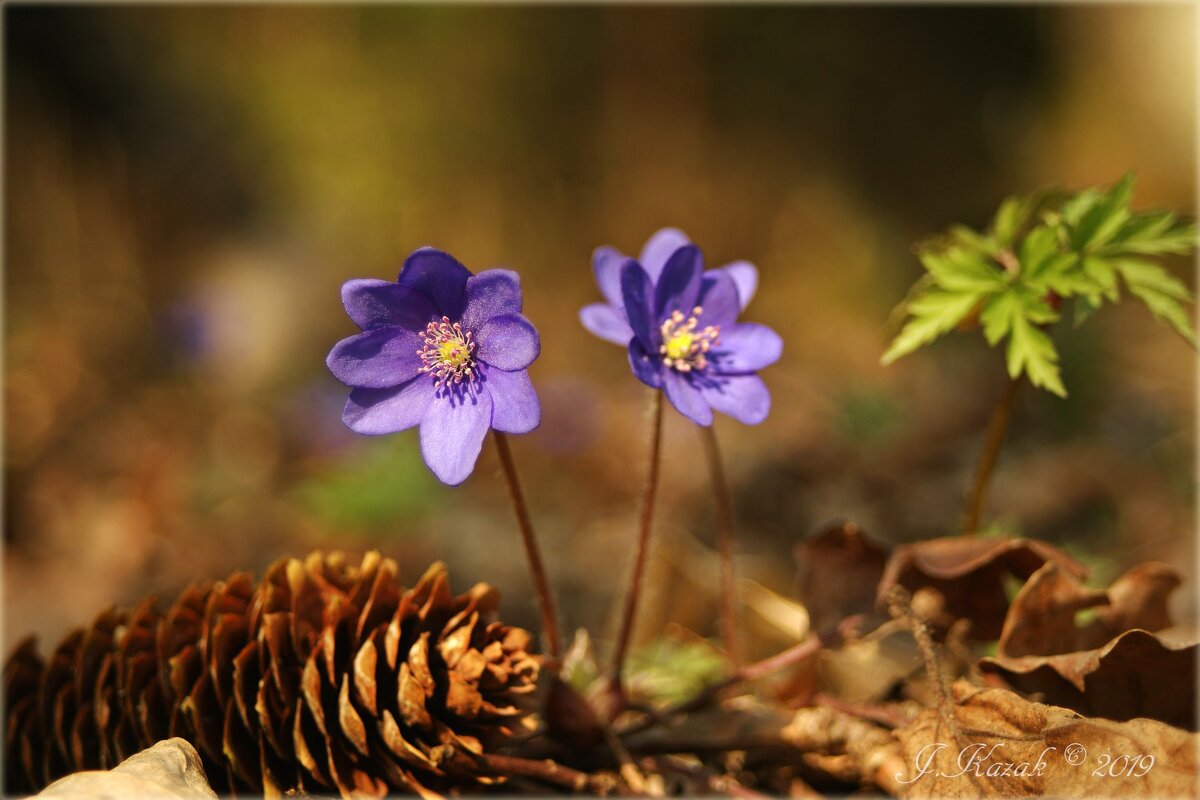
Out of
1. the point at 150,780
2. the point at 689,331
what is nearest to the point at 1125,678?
the point at 689,331

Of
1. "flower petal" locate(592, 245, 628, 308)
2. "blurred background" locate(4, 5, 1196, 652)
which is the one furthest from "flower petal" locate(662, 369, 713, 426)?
"blurred background" locate(4, 5, 1196, 652)

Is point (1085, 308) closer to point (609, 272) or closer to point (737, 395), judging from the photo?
point (737, 395)

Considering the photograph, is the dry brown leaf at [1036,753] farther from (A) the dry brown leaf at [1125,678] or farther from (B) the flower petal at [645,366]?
(B) the flower petal at [645,366]

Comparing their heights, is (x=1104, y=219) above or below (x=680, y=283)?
above

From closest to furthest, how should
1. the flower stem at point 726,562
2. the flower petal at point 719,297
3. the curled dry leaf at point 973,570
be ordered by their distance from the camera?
the curled dry leaf at point 973,570 → the flower petal at point 719,297 → the flower stem at point 726,562

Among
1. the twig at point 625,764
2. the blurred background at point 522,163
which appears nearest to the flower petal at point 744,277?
the twig at point 625,764

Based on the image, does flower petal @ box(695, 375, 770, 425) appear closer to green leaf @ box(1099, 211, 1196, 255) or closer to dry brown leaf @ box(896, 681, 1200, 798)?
dry brown leaf @ box(896, 681, 1200, 798)
